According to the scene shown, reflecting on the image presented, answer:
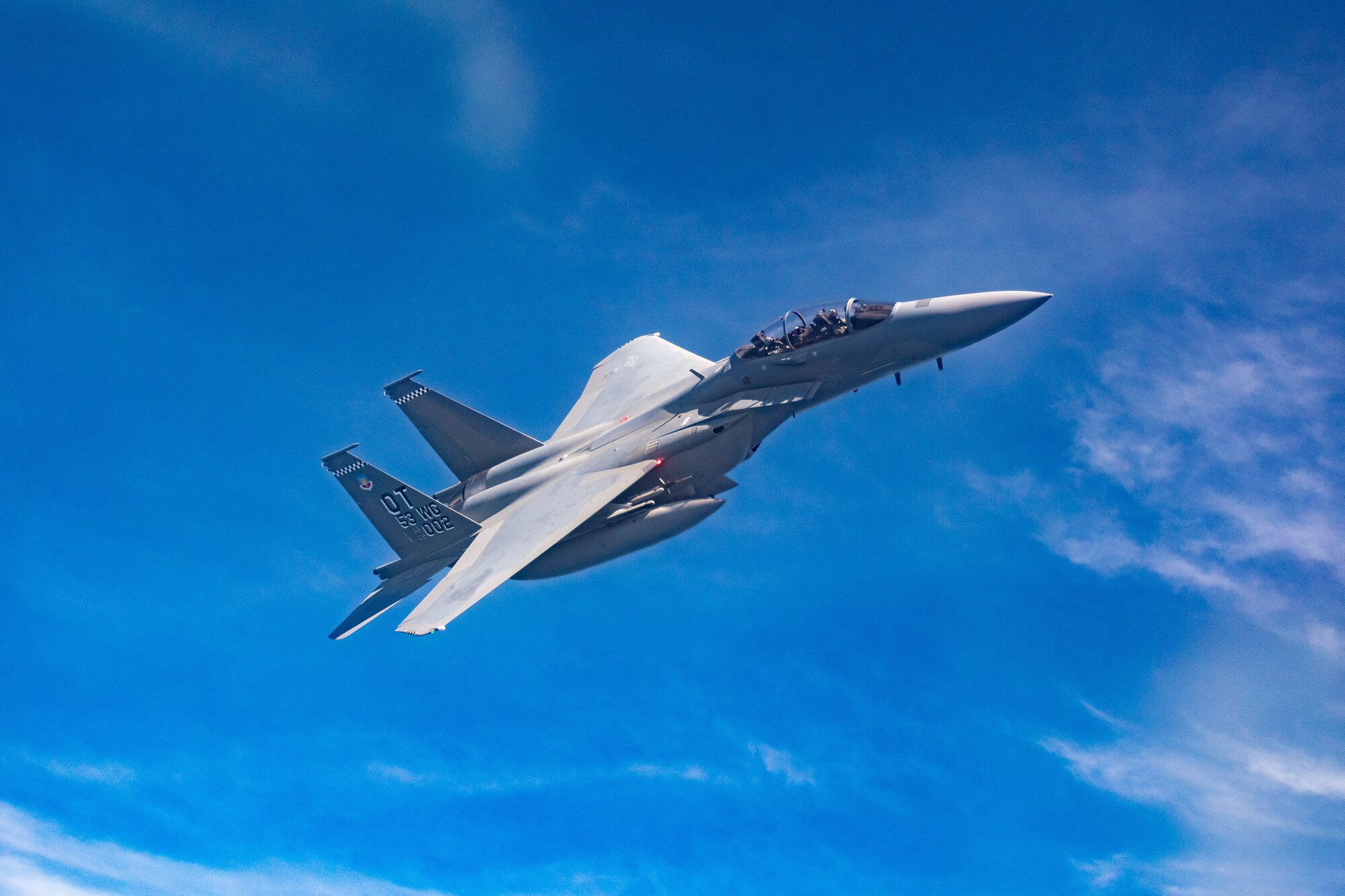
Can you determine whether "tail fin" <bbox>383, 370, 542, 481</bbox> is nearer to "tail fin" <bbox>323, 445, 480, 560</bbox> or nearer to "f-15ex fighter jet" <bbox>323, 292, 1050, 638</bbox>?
"f-15ex fighter jet" <bbox>323, 292, 1050, 638</bbox>

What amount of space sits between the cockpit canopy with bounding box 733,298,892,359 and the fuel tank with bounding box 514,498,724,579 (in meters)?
5.43

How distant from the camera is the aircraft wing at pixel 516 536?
101ft

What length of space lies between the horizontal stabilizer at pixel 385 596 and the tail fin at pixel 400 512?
0.60m

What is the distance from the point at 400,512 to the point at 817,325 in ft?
52.2

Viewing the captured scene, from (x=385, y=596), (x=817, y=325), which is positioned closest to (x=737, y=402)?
(x=817, y=325)

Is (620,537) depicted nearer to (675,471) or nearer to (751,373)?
(675,471)

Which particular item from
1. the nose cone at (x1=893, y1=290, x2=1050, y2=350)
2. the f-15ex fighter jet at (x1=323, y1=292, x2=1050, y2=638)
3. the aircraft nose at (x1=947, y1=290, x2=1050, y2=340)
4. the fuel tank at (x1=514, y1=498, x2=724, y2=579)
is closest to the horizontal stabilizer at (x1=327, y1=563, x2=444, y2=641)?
the f-15ex fighter jet at (x1=323, y1=292, x2=1050, y2=638)

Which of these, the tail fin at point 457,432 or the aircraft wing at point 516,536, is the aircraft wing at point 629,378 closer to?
the tail fin at point 457,432

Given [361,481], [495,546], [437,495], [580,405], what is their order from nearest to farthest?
[495,546] < [361,481] < [437,495] < [580,405]

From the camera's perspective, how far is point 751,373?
34000 mm

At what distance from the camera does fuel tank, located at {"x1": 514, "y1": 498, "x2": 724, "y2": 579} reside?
32.7 m

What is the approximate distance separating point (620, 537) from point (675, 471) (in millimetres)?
2975

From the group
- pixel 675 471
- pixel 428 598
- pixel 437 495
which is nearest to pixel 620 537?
pixel 675 471

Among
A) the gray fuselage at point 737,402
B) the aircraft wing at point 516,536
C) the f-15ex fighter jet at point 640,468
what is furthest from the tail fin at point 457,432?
the gray fuselage at point 737,402
